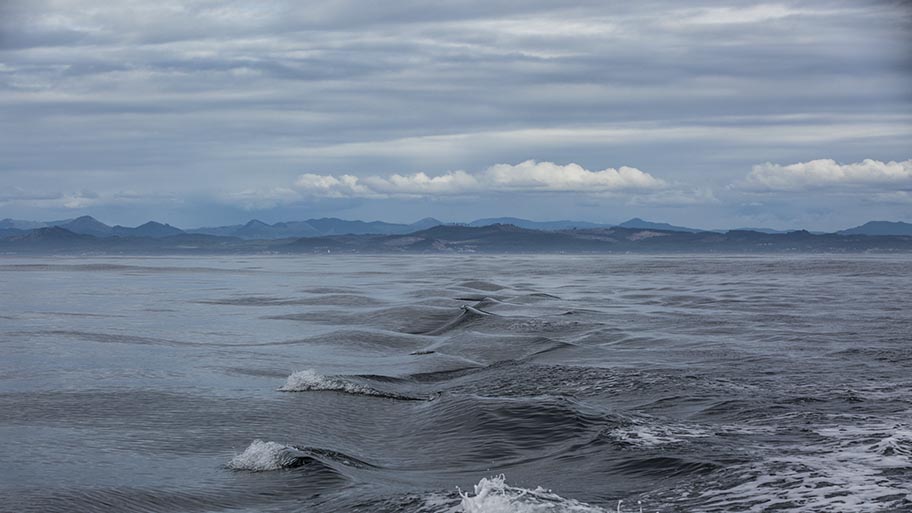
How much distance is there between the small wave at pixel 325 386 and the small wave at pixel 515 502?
Result: 951cm

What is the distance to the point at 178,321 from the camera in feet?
131

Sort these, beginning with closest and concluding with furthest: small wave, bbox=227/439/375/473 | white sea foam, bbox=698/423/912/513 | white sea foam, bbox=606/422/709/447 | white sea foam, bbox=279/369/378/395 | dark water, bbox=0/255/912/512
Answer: white sea foam, bbox=698/423/912/513
dark water, bbox=0/255/912/512
small wave, bbox=227/439/375/473
white sea foam, bbox=606/422/709/447
white sea foam, bbox=279/369/378/395

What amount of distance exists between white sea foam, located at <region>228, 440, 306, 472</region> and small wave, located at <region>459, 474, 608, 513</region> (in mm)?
3804

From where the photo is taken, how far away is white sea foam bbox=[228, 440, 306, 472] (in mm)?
13421

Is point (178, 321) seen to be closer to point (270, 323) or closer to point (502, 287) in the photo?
point (270, 323)

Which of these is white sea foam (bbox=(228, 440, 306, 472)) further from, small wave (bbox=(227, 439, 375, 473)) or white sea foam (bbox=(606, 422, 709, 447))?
white sea foam (bbox=(606, 422, 709, 447))

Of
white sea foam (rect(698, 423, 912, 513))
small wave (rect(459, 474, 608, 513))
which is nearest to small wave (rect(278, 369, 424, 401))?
white sea foam (rect(698, 423, 912, 513))

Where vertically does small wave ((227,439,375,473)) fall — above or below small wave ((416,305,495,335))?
above

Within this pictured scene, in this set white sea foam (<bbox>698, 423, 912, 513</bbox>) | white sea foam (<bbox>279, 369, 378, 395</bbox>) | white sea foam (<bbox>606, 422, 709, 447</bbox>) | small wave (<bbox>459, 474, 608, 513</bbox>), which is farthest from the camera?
white sea foam (<bbox>279, 369, 378, 395</bbox>)

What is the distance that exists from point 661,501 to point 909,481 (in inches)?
130

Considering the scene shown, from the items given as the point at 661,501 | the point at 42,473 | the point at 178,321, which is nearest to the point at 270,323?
the point at 178,321

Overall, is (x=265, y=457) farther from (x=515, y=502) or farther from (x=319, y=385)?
(x=319, y=385)

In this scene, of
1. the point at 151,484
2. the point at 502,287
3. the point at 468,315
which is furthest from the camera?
the point at 502,287

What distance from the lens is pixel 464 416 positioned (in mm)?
17094
